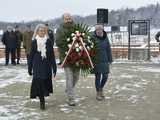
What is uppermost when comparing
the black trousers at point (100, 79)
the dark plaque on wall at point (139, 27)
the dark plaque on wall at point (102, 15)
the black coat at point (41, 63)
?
the dark plaque on wall at point (102, 15)

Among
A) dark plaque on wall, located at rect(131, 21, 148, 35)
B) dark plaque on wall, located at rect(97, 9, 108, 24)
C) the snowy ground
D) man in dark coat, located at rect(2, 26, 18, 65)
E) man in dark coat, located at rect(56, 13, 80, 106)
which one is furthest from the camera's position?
dark plaque on wall, located at rect(131, 21, 148, 35)

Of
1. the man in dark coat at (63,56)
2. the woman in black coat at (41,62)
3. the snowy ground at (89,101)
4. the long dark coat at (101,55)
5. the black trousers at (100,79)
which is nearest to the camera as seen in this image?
the snowy ground at (89,101)

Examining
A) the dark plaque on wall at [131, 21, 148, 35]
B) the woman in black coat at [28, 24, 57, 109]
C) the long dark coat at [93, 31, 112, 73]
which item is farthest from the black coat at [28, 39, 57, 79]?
the dark plaque on wall at [131, 21, 148, 35]

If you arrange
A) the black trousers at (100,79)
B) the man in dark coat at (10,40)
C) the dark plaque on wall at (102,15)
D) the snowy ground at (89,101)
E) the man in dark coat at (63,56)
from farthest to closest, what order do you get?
the dark plaque on wall at (102,15) < the man in dark coat at (10,40) < the black trousers at (100,79) < the man in dark coat at (63,56) < the snowy ground at (89,101)

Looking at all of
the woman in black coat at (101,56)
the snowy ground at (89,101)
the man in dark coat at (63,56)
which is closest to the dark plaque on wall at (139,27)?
the snowy ground at (89,101)

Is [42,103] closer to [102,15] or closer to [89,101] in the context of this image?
[89,101]

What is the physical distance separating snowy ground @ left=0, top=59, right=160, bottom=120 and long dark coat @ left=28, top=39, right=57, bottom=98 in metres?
0.39

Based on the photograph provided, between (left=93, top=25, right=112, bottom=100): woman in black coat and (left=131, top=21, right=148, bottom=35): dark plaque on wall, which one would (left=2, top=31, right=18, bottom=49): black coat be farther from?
(left=93, top=25, right=112, bottom=100): woman in black coat

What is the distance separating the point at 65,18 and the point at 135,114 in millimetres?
2500

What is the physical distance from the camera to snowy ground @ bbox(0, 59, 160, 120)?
10578 mm

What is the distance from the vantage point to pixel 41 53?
11258mm

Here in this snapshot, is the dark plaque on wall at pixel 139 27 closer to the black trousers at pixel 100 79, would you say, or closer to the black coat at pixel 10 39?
the black coat at pixel 10 39

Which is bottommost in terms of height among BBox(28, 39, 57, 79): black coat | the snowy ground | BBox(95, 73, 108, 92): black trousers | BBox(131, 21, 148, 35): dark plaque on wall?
the snowy ground

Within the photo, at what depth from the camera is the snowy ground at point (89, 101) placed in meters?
10.6
